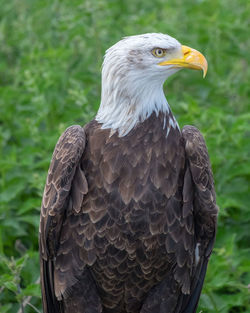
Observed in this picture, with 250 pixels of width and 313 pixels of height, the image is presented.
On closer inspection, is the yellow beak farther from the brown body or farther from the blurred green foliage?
the blurred green foliage

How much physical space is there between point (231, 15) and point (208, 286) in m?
3.63

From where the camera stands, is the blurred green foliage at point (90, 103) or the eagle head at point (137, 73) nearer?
the eagle head at point (137, 73)

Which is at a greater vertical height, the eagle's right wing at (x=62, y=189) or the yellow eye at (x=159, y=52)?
the yellow eye at (x=159, y=52)

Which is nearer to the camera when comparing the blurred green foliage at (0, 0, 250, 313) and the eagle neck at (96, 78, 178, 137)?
the eagle neck at (96, 78, 178, 137)

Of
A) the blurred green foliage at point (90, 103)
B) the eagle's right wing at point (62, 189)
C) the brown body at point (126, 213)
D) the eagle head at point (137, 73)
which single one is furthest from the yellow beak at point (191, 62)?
the blurred green foliage at point (90, 103)

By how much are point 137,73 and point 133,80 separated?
Answer: 0.05 meters

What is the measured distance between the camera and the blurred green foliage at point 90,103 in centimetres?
582

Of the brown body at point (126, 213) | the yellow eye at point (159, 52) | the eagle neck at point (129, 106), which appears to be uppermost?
the yellow eye at point (159, 52)

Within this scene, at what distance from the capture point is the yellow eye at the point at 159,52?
491 cm

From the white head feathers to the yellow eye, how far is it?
0.02m

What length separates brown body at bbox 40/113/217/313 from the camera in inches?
192

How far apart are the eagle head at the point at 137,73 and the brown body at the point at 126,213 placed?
0.30 ft

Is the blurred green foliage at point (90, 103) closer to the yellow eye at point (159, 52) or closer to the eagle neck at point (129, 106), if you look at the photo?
the eagle neck at point (129, 106)

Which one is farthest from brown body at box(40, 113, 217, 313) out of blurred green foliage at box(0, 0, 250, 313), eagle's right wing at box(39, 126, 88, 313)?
blurred green foliage at box(0, 0, 250, 313)
